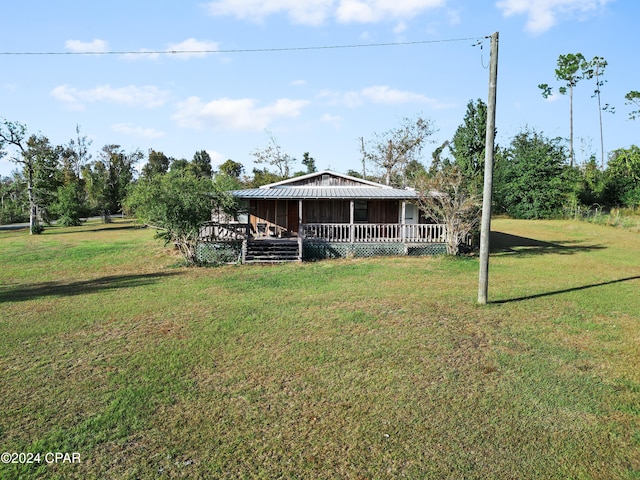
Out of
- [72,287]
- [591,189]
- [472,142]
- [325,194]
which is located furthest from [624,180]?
[72,287]

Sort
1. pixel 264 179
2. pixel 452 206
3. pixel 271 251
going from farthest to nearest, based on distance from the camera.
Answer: pixel 264 179 < pixel 452 206 < pixel 271 251

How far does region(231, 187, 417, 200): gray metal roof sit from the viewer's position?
18.8 metres

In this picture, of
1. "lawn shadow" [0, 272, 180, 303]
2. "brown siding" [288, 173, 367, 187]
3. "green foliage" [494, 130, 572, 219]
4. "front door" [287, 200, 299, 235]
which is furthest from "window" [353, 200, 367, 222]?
"green foliage" [494, 130, 572, 219]

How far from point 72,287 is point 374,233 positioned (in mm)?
12062

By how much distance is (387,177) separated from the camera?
162 ft

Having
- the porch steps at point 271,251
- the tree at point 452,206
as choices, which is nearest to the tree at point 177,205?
the porch steps at point 271,251

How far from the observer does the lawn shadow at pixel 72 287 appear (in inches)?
461

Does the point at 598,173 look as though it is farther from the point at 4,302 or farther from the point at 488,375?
the point at 4,302

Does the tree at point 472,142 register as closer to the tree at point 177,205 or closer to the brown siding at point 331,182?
the brown siding at point 331,182

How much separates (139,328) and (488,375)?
6562 mm

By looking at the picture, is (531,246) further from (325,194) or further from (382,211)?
(325,194)

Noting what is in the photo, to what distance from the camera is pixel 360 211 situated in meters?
22.3

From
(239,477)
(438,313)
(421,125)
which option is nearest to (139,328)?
(239,477)

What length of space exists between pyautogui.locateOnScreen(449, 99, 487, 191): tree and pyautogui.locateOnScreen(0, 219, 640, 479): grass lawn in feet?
94.7
